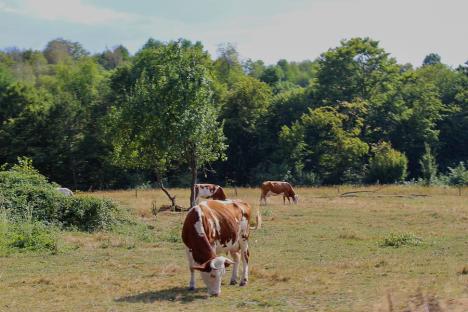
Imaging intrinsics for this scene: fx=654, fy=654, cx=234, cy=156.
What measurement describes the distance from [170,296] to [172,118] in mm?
21102

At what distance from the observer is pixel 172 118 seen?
109 ft

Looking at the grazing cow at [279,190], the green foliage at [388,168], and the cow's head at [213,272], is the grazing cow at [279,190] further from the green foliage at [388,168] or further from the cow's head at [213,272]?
the cow's head at [213,272]

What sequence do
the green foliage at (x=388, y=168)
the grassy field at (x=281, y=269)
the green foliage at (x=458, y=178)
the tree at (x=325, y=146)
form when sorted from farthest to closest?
the tree at (x=325, y=146) → the green foliage at (x=388, y=168) → the green foliage at (x=458, y=178) → the grassy field at (x=281, y=269)

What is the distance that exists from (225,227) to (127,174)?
49.2 meters

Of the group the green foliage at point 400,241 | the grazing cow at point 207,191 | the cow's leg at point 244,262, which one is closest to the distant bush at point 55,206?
the green foliage at point 400,241

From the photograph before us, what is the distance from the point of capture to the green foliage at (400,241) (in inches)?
787

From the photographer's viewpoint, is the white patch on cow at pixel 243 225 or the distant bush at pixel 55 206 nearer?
the white patch on cow at pixel 243 225

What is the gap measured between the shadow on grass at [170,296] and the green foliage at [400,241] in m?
8.81

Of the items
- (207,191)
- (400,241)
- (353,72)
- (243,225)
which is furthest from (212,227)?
(353,72)

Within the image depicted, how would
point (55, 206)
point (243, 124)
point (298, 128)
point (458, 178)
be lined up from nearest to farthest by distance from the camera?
1. point (55, 206)
2. point (458, 178)
3. point (298, 128)
4. point (243, 124)

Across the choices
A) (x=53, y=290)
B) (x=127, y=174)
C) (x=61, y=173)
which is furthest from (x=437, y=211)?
(x=61, y=173)

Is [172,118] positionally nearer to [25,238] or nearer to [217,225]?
[25,238]

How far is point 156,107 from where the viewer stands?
3344 cm

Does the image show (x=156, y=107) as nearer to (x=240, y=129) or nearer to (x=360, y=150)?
(x=360, y=150)
